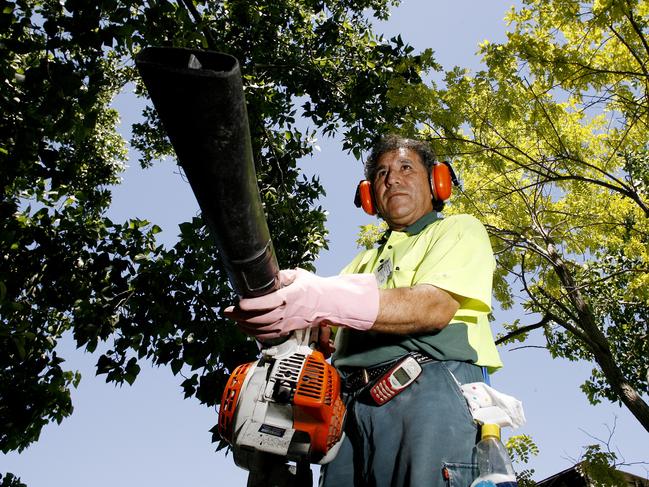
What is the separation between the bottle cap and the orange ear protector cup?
42.3 inches

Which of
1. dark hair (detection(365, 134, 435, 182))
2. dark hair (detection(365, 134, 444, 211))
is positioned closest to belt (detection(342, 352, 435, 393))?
dark hair (detection(365, 134, 444, 211))

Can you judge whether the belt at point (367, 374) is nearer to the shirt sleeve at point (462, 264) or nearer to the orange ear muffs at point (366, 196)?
the shirt sleeve at point (462, 264)

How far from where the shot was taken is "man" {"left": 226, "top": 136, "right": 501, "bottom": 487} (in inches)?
64.2

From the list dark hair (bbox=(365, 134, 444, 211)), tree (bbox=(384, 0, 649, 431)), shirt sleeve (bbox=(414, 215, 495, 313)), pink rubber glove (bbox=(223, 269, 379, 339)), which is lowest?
pink rubber glove (bbox=(223, 269, 379, 339))

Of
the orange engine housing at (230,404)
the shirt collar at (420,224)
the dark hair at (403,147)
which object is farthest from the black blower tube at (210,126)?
the dark hair at (403,147)

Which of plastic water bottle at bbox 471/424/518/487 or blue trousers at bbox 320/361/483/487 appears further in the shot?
blue trousers at bbox 320/361/483/487

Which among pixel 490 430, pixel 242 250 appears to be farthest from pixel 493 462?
pixel 242 250

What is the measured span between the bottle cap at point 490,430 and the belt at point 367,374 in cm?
27

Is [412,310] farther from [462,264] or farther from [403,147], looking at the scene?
[403,147]

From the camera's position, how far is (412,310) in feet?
5.77

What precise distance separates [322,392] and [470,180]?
804cm

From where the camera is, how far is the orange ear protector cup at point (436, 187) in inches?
98.1

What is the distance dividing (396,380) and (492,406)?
316mm

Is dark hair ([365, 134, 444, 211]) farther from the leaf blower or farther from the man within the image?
the leaf blower
